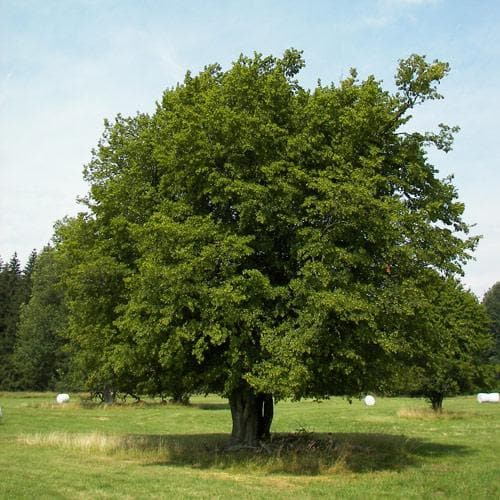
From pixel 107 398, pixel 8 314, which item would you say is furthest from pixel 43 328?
pixel 8 314

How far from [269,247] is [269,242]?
0.20 meters

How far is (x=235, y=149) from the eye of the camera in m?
18.5

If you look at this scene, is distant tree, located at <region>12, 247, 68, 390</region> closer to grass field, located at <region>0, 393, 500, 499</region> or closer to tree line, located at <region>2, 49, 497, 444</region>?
grass field, located at <region>0, 393, 500, 499</region>

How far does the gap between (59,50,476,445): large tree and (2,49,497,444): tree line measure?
0.20 ft

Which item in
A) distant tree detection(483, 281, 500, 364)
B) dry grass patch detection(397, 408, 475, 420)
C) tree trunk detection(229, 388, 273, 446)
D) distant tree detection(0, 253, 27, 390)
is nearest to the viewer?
tree trunk detection(229, 388, 273, 446)

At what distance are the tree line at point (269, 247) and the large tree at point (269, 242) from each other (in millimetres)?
60

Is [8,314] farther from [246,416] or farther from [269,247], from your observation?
[269,247]

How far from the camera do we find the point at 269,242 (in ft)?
60.8

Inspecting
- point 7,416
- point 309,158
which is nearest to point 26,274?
point 7,416

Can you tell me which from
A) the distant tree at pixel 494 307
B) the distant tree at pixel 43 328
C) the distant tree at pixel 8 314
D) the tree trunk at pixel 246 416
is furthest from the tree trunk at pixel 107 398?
the distant tree at pixel 494 307

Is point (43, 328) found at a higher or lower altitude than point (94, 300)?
higher

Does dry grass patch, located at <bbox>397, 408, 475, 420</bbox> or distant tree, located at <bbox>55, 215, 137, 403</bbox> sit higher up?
distant tree, located at <bbox>55, 215, 137, 403</bbox>

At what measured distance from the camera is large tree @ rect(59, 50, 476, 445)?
661 inches

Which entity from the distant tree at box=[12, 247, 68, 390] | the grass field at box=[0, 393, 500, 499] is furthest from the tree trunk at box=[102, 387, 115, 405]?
the grass field at box=[0, 393, 500, 499]
